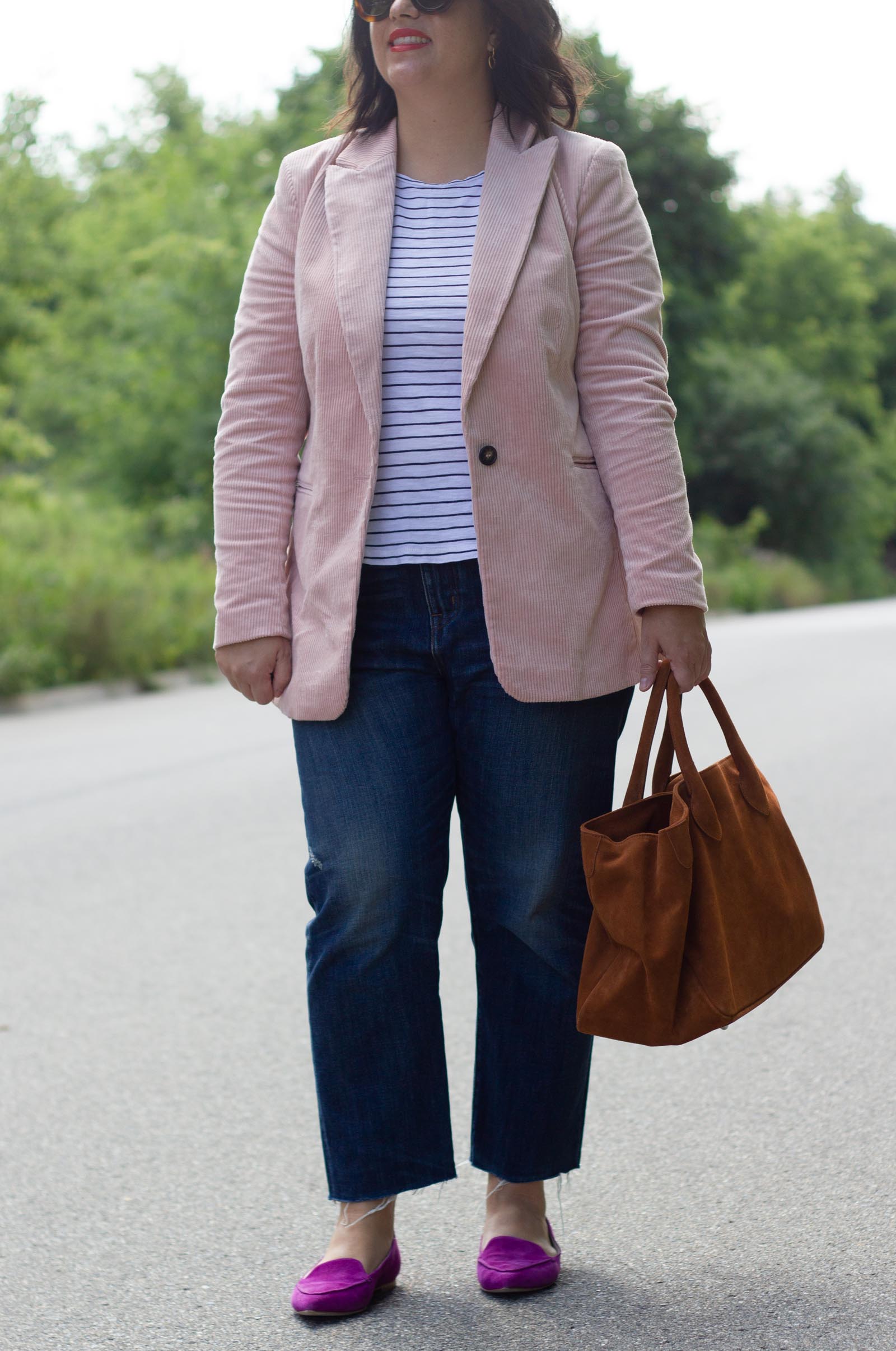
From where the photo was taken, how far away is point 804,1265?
265 cm

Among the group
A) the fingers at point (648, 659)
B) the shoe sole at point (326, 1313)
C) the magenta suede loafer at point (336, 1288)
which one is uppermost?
the fingers at point (648, 659)

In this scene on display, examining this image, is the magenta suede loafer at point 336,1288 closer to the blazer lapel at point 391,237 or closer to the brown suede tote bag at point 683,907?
the brown suede tote bag at point 683,907

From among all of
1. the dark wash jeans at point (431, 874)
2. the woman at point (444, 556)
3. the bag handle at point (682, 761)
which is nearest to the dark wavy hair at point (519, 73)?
the woman at point (444, 556)

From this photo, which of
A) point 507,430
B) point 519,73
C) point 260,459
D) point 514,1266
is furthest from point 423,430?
point 514,1266

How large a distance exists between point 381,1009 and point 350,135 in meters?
1.41

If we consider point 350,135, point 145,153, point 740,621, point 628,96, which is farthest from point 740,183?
point 350,135

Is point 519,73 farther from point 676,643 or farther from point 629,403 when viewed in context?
point 676,643

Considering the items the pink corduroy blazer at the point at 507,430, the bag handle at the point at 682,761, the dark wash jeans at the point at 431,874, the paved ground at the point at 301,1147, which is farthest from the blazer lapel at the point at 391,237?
the paved ground at the point at 301,1147

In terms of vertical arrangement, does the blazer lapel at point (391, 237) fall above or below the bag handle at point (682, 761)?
above

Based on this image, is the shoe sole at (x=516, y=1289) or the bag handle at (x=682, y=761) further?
the shoe sole at (x=516, y=1289)

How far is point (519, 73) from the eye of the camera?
263 centimetres

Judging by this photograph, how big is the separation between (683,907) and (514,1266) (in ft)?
2.18

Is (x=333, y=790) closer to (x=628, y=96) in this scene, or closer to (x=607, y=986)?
(x=607, y=986)

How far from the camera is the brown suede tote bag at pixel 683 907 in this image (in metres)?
2.40
